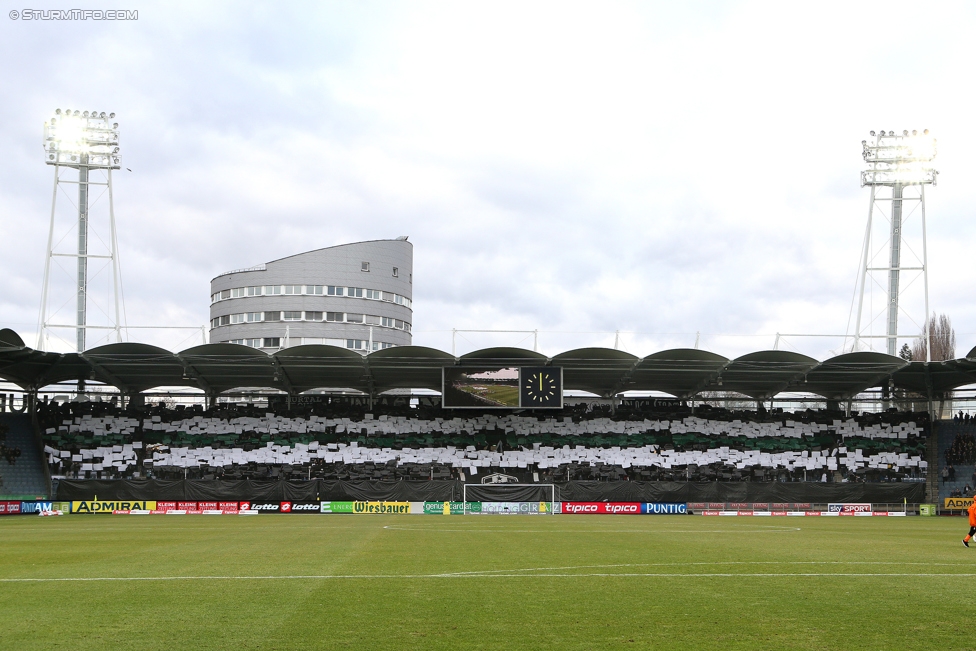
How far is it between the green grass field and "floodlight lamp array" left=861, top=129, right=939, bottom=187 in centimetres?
4081

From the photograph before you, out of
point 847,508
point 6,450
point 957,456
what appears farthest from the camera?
point 957,456

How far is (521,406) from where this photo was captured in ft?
174

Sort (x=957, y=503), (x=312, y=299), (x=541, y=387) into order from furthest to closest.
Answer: (x=312, y=299)
(x=541, y=387)
(x=957, y=503)

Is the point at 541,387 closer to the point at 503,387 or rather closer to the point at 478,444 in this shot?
the point at 503,387

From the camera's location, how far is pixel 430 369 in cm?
5516

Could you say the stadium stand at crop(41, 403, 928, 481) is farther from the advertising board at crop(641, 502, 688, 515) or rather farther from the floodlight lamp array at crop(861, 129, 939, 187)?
the floodlight lamp array at crop(861, 129, 939, 187)

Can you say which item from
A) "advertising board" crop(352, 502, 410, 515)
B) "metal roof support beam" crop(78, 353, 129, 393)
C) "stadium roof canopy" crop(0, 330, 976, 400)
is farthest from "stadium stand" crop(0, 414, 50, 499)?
"advertising board" crop(352, 502, 410, 515)

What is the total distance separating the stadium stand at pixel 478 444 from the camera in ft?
176

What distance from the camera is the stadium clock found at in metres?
52.7

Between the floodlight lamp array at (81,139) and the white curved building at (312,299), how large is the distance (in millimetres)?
35965

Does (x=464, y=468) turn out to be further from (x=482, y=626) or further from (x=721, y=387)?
(x=482, y=626)

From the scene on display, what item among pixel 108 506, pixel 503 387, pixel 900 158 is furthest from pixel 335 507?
pixel 900 158

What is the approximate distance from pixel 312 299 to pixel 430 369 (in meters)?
43.2

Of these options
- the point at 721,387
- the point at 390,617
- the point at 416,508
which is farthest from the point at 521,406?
the point at 390,617
